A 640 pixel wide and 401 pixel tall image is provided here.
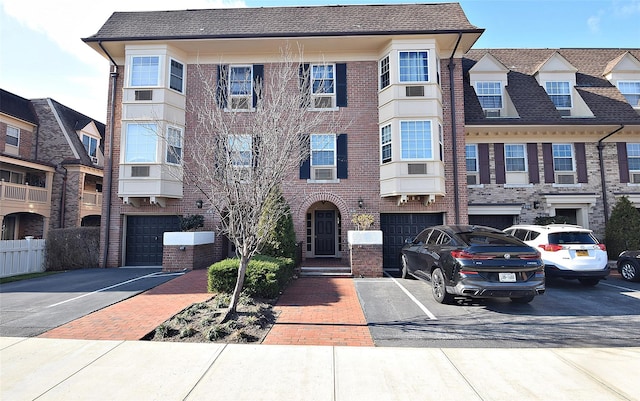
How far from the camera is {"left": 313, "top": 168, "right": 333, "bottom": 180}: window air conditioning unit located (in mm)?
12673

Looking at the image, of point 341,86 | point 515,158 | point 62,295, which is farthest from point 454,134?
point 62,295

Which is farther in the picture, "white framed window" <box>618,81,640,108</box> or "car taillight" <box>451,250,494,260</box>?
"white framed window" <box>618,81,640,108</box>

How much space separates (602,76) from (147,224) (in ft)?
76.9

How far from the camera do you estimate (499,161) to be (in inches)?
551

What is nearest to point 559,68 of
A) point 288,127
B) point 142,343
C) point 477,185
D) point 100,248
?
point 477,185

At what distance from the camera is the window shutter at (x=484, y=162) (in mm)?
13898

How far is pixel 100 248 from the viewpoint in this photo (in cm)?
1272

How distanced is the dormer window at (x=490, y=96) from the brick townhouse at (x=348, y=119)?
958mm

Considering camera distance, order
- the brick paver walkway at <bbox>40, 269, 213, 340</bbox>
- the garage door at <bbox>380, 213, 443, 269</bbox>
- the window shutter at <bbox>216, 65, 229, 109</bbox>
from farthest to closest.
Answer: the garage door at <bbox>380, 213, 443, 269</bbox>, the window shutter at <bbox>216, 65, 229, 109</bbox>, the brick paver walkway at <bbox>40, 269, 213, 340</bbox>

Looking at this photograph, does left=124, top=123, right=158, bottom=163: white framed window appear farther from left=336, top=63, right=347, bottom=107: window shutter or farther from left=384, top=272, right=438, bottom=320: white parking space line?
left=384, top=272, right=438, bottom=320: white parking space line

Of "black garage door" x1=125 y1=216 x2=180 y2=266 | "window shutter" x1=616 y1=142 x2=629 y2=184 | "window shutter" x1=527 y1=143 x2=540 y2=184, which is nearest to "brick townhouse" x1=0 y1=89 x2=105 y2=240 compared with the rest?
"black garage door" x1=125 y1=216 x2=180 y2=266

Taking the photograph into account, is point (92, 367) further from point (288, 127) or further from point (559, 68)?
point (559, 68)

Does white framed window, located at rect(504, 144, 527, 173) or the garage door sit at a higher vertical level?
white framed window, located at rect(504, 144, 527, 173)

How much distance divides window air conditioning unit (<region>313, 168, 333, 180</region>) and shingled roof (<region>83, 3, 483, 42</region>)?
17.7 feet
